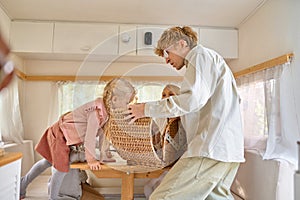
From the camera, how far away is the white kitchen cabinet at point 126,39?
8.59 ft

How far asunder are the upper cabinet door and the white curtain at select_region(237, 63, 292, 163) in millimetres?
1284

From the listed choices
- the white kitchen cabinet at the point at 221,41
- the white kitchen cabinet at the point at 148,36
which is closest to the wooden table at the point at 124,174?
the white kitchen cabinet at the point at 148,36

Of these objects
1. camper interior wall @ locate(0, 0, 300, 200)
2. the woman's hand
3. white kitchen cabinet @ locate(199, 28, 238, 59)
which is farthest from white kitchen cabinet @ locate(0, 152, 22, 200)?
white kitchen cabinet @ locate(199, 28, 238, 59)

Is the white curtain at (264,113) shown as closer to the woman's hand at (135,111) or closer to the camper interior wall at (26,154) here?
the woman's hand at (135,111)

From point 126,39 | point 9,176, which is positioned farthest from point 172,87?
point 126,39

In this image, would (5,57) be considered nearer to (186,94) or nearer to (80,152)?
(186,94)

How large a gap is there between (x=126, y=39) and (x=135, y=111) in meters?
1.53

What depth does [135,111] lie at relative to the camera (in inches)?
48.9

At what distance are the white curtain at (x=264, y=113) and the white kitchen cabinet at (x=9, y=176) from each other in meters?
1.47

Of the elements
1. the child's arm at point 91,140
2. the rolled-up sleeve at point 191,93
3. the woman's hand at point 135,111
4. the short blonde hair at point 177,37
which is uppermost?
the short blonde hair at point 177,37

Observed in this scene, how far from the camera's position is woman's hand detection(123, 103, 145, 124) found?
1232mm

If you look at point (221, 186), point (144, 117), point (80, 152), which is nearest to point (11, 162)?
point (80, 152)

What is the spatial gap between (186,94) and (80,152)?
1.02 metres

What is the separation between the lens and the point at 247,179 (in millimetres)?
2006
